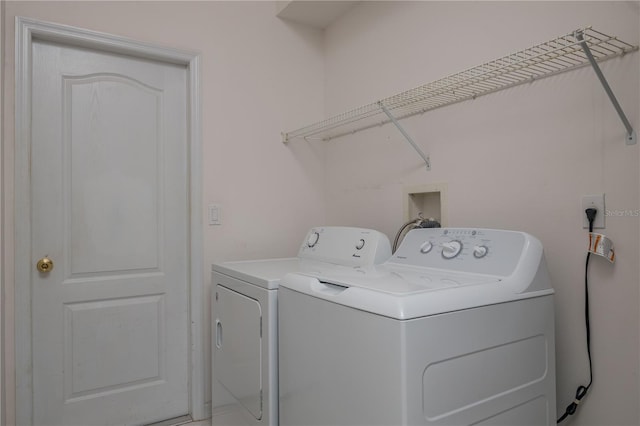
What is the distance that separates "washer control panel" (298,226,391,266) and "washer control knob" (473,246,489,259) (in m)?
0.47

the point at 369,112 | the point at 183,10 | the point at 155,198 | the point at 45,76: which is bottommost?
the point at 155,198

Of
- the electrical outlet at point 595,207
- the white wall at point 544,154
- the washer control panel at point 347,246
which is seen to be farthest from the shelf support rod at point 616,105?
the washer control panel at point 347,246

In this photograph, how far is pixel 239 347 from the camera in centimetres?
170

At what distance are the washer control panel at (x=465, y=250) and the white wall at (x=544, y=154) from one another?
24cm

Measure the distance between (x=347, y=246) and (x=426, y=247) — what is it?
0.44 meters

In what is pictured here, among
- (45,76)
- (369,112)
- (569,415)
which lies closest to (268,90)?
(369,112)

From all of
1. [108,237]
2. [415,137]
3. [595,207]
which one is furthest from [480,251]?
[108,237]

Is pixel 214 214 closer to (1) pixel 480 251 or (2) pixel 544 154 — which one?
(1) pixel 480 251

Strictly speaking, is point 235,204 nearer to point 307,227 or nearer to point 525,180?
point 307,227

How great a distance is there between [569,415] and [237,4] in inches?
101

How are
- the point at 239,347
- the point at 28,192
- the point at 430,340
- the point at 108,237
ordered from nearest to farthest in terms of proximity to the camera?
the point at 430,340 < the point at 239,347 < the point at 28,192 < the point at 108,237

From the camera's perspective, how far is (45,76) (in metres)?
1.94

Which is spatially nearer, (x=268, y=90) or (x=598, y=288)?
(x=598, y=288)

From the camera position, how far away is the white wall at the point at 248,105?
A: 2189mm
